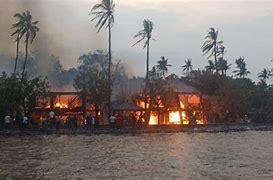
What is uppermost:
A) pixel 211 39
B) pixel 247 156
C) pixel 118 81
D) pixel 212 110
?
pixel 211 39

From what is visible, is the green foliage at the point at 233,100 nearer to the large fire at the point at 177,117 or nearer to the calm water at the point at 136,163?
the large fire at the point at 177,117

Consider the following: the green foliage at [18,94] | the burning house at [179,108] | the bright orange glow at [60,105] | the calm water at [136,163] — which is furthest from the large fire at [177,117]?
the calm water at [136,163]

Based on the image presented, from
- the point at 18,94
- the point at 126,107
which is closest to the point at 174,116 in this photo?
the point at 126,107

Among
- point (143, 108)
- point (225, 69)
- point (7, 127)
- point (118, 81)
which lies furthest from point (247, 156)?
point (225, 69)

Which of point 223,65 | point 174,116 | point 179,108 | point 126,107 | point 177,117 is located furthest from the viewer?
point 223,65

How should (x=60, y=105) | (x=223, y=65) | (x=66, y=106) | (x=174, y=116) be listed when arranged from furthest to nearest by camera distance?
(x=223, y=65) < (x=174, y=116) < (x=66, y=106) < (x=60, y=105)

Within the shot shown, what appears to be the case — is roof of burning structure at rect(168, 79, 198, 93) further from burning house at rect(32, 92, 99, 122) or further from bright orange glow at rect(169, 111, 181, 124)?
burning house at rect(32, 92, 99, 122)

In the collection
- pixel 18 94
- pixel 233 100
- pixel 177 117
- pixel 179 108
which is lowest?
pixel 177 117

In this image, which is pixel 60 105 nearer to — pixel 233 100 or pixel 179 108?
pixel 179 108

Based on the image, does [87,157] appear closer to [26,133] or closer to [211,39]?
[26,133]

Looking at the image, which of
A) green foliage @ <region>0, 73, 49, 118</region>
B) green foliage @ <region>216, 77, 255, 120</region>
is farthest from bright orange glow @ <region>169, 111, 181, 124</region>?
green foliage @ <region>0, 73, 49, 118</region>

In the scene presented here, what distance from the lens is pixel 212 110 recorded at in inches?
3201

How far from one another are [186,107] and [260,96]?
113 feet

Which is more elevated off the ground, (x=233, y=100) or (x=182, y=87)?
(x=182, y=87)
